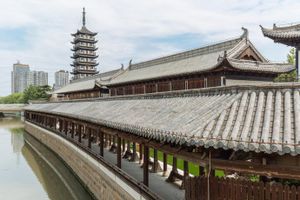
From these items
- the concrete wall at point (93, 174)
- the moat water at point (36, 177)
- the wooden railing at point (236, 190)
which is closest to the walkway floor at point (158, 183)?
the concrete wall at point (93, 174)

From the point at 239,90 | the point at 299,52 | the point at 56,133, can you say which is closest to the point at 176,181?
the point at 239,90

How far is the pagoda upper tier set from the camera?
16.4 meters

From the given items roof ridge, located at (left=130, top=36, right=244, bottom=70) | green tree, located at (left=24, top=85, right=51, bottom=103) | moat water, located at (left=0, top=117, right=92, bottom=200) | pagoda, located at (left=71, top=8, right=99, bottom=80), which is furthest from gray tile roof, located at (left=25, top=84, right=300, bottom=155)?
green tree, located at (left=24, top=85, right=51, bottom=103)

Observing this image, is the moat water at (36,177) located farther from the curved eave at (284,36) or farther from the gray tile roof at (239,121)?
the curved eave at (284,36)

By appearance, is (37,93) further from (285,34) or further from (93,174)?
(285,34)

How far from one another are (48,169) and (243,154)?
72.7ft

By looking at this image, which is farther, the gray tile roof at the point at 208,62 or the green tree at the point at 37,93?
the green tree at the point at 37,93

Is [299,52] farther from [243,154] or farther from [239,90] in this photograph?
[243,154]

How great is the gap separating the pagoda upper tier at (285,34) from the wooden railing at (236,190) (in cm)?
1133

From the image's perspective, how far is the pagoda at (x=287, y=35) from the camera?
54.0 ft

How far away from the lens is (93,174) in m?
18.0

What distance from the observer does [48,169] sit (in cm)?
2667

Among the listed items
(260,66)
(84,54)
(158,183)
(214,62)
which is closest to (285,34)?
(260,66)

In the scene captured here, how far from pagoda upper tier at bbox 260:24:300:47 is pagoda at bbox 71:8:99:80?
2459 inches
